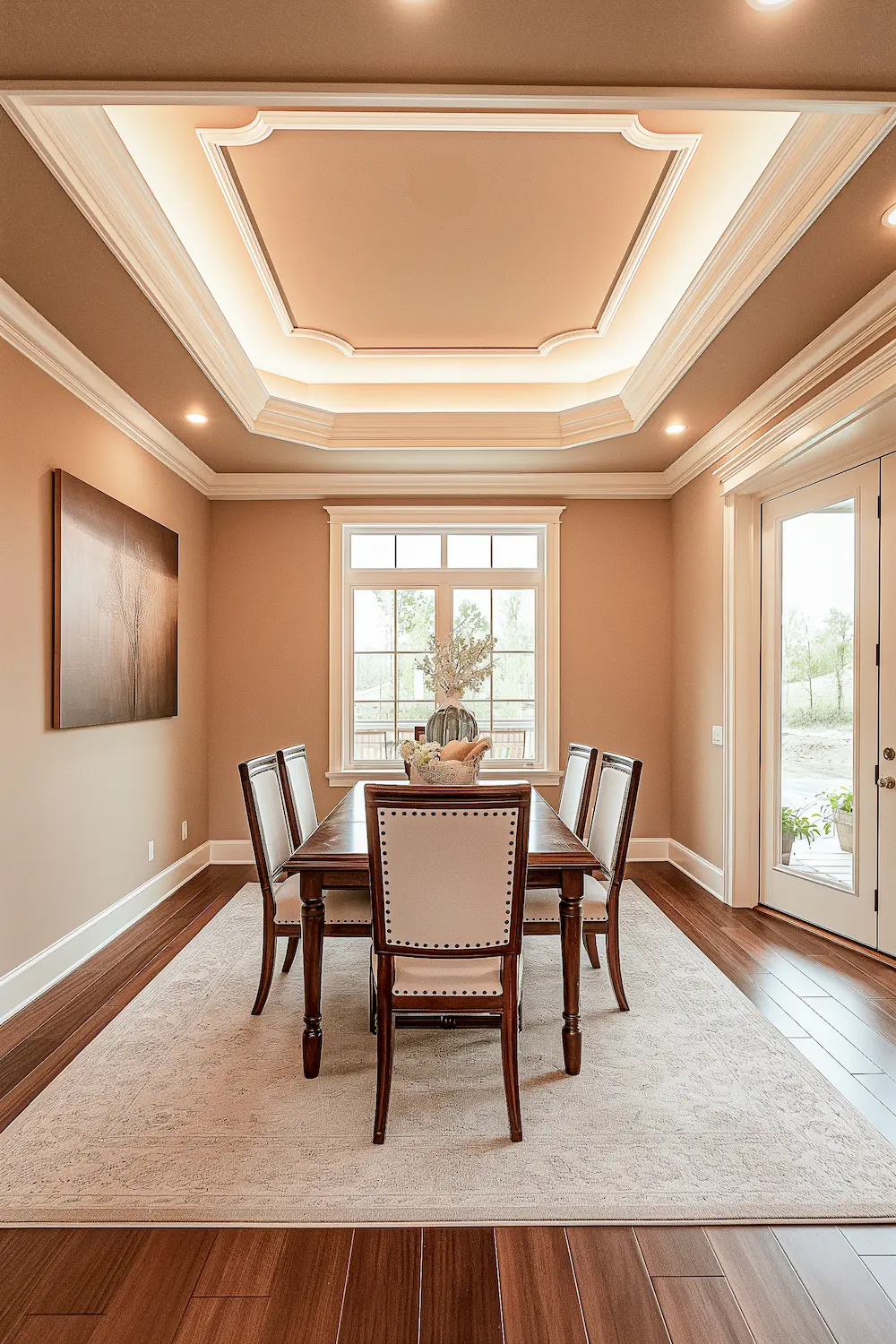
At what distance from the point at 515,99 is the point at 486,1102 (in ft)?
8.85

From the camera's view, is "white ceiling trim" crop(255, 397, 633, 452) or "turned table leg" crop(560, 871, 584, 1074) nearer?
"turned table leg" crop(560, 871, 584, 1074)

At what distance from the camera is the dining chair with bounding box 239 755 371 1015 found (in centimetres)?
268

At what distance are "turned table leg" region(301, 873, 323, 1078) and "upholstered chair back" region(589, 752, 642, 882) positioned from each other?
1.00 meters

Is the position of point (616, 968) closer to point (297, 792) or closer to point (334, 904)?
point (334, 904)

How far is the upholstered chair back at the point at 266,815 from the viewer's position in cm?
288

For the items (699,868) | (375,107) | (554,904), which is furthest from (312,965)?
(699,868)

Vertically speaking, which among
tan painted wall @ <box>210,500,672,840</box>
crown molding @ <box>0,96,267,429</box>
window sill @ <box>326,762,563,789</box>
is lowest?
window sill @ <box>326,762,563,789</box>

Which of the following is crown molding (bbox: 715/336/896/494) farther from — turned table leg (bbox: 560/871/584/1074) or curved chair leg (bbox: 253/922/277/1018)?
curved chair leg (bbox: 253/922/277/1018)

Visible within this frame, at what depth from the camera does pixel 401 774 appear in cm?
542

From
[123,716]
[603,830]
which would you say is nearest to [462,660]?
[603,830]

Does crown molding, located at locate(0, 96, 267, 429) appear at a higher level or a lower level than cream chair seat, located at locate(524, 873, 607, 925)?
higher

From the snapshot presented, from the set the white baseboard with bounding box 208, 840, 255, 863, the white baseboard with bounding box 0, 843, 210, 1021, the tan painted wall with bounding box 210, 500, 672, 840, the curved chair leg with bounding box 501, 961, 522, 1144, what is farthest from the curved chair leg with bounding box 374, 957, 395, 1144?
the white baseboard with bounding box 208, 840, 255, 863

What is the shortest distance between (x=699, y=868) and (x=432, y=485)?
3094 mm

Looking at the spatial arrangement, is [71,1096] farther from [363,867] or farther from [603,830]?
[603,830]
